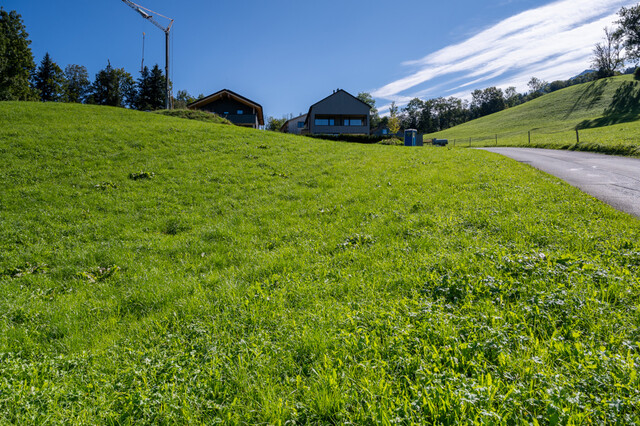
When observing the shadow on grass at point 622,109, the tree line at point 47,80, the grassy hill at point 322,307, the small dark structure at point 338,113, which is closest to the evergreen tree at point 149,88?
the tree line at point 47,80

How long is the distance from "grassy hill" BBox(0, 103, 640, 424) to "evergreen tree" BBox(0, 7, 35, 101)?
72.9 m

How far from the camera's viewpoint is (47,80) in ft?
240

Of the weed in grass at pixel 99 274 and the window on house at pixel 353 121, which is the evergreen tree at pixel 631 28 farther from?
the weed in grass at pixel 99 274

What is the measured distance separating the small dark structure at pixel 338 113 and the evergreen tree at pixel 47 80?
70.3 meters

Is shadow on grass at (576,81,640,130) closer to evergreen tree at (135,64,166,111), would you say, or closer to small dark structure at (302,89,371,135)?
small dark structure at (302,89,371,135)

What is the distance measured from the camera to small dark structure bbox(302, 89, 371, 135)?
176 ft

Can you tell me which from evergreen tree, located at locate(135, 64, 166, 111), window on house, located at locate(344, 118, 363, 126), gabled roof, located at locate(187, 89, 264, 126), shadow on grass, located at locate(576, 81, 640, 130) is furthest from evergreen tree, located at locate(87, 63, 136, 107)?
shadow on grass, located at locate(576, 81, 640, 130)

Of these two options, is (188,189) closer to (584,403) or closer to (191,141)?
(191,141)

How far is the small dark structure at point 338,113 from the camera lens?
53.8 metres

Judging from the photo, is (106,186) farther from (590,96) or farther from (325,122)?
(590,96)

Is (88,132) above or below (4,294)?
above

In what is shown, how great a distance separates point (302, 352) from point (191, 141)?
16529mm

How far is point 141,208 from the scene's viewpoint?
8984mm

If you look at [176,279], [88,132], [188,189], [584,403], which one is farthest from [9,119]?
[584,403]
